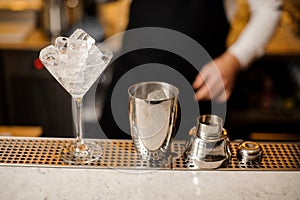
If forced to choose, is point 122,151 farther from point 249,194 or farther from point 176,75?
point 176,75

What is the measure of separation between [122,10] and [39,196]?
2.13 meters

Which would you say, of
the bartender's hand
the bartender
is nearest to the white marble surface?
the bartender's hand

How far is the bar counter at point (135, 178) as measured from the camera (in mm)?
1207

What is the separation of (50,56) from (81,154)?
266 mm

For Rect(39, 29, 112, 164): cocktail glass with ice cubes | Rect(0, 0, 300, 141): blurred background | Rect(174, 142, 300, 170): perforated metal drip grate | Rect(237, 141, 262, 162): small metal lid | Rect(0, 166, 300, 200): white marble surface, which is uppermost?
Rect(39, 29, 112, 164): cocktail glass with ice cubes

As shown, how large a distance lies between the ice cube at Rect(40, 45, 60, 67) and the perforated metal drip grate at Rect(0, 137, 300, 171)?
25 cm

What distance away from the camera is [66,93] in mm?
3174

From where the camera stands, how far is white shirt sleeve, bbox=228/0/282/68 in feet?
6.60

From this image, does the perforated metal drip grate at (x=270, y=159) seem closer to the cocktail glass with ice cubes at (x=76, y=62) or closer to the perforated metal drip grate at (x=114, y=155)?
the perforated metal drip grate at (x=114, y=155)

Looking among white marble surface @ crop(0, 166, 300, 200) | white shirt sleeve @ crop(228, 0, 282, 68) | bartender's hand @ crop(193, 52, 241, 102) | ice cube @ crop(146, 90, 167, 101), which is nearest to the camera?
white marble surface @ crop(0, 166, 300, 200)

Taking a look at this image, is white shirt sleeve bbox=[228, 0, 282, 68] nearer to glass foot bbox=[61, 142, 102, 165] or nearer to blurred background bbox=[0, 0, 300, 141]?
glass foot bbox=[61, 142, 102, 165]

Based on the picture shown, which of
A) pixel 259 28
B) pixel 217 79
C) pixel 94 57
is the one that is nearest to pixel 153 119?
pixel 94 57

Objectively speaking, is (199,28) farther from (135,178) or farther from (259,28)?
(135,178)

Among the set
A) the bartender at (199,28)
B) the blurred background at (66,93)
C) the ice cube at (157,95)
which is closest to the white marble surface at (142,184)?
the ice cube at (157,95)
